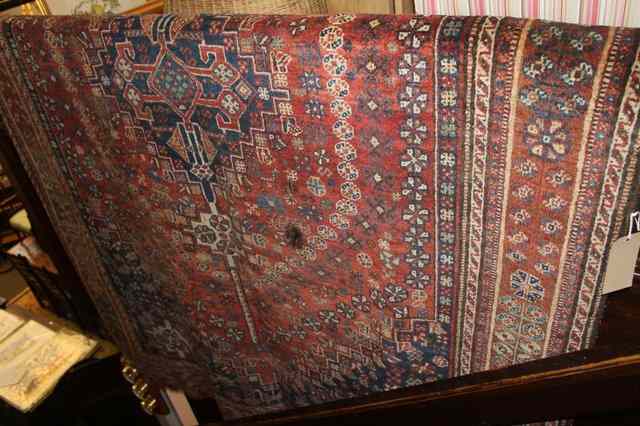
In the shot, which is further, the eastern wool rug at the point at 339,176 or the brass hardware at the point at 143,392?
the brass hardware at the point at 143,392

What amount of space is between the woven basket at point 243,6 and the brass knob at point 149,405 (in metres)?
2.09

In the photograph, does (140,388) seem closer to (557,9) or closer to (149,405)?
(149,405)

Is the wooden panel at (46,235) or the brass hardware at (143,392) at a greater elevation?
the wooden panel at (46,235)

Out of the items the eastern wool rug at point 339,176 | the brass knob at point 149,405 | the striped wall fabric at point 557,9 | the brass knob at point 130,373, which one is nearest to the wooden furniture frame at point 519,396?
the eastern wool rug at point 339,176

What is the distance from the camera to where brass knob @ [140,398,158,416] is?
9.27 ft

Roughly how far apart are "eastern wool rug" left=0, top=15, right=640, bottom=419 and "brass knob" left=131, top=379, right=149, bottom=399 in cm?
69

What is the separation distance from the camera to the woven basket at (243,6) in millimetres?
1609

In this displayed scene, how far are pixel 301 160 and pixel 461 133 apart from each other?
45 cm

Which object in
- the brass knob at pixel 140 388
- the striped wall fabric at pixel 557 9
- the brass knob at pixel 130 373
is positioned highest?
the striped wall fabric at pixel 557 9

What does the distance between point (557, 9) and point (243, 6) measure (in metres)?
0.91

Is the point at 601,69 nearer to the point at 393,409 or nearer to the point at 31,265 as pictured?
the point at 393,409

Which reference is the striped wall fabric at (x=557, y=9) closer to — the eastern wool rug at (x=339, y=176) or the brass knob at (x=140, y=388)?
the eastern wool rug at (x=339, y=176)

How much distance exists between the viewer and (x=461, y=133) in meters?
1.16

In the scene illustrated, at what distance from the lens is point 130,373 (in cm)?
262
